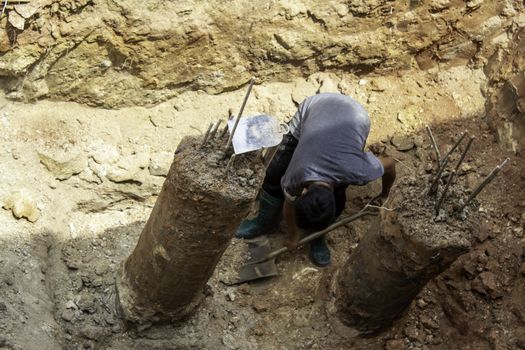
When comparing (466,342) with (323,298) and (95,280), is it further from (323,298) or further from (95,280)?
(95,280)

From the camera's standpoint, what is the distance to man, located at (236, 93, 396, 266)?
4805 mm

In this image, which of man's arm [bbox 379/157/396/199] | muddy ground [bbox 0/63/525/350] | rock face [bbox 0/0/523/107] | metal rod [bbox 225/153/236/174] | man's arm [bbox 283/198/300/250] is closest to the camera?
metal rod [bbox 225/153/236/174]

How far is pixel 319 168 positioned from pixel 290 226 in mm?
546

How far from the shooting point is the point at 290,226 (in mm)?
5137

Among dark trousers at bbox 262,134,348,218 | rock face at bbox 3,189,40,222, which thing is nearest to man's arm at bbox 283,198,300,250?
dark trousers at bbox 262,134,348,218

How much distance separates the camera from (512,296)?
15.9ft

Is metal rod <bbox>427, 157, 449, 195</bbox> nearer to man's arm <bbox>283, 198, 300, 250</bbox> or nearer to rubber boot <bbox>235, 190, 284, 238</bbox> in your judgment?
man's arm <bbox>283, 198, 300, 250</bbox>

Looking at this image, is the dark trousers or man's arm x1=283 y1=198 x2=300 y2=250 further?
the dark trousers

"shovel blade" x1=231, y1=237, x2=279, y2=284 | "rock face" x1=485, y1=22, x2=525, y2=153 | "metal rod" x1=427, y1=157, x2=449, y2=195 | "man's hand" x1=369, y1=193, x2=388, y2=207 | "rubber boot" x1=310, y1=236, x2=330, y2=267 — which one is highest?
"metal rod" x1=427, y1=157, x2=449, y2=195

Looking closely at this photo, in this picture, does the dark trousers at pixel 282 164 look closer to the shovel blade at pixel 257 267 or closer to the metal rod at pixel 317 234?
the metal rod at pixel 317 234

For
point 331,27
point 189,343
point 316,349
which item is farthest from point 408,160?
point 189,343

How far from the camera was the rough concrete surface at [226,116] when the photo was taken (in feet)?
15.9

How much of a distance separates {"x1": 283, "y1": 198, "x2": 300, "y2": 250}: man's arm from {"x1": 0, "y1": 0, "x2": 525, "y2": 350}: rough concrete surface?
26cm

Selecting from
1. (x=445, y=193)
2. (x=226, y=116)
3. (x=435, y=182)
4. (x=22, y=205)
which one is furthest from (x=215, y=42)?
(x=445, y=193)
